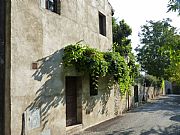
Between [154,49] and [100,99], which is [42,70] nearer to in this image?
[100,99]

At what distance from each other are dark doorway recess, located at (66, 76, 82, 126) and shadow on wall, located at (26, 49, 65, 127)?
115 cm

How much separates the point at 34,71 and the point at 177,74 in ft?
65.7

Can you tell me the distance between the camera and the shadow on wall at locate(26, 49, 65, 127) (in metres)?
8.14

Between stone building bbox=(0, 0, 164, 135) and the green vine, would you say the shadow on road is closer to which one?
stone building bbox=(0, 0, 164, 135)

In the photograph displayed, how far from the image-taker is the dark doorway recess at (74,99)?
34.9 ft

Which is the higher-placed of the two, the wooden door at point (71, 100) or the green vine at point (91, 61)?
the green vine at point (91, 61)

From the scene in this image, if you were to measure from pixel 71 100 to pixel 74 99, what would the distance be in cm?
19

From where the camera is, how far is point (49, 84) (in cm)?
871

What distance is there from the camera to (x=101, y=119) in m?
12.7

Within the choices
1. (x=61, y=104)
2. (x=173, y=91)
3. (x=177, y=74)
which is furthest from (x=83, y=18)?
(x=173, y=91)

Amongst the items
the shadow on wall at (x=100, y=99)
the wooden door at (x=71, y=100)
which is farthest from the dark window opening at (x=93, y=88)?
the wooden door at (x=71, y=100)

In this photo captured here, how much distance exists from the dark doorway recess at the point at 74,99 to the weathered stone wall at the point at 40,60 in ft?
0.99

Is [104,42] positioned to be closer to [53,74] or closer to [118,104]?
[118,104]

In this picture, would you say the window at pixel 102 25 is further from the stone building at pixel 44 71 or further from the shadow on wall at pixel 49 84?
the shadow on wall at pixel 49 84
